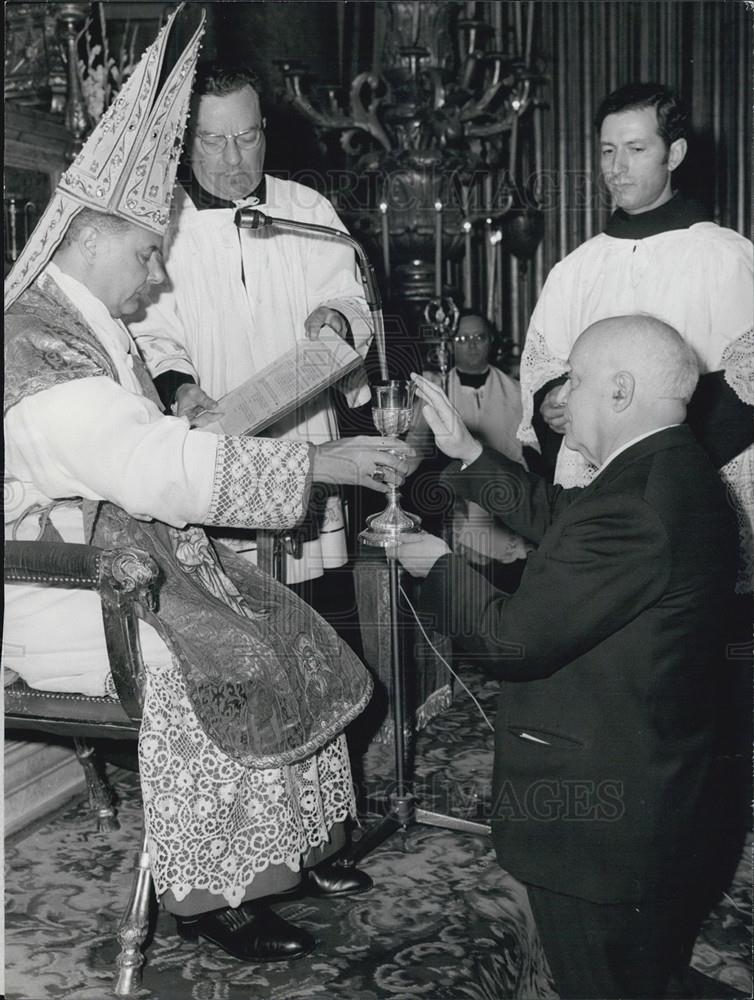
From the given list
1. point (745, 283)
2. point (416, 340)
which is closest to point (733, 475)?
point (745, 283)

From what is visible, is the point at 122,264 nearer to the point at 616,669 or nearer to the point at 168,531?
the point at 168,531

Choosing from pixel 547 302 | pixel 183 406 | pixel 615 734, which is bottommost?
pixel 615 734

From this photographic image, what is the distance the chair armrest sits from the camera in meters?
2.34

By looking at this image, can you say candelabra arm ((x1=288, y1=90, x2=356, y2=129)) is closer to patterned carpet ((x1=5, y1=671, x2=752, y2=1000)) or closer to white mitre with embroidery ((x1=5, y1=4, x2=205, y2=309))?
white mitre with embroidery ((x1=5, y1=4, x2=205, y2=309))

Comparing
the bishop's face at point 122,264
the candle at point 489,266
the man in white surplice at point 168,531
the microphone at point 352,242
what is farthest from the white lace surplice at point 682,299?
the candle at point 489,266

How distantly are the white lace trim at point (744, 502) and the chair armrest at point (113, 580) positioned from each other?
1.66 metres

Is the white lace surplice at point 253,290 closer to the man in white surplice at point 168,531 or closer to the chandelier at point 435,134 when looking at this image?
the man in white surplice at point 168,531

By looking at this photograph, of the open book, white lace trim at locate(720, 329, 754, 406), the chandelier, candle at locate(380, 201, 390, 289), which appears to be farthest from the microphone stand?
candle at locate(380, 201, 390, 289)

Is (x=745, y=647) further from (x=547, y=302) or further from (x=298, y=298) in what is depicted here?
(x=298, y=298)

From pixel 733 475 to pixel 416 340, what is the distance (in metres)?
2.42

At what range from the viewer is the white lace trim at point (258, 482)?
2.41 meters

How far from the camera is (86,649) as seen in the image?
2.54 metres

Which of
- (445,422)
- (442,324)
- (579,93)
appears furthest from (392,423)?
(579,93)

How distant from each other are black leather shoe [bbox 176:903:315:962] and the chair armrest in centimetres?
58
